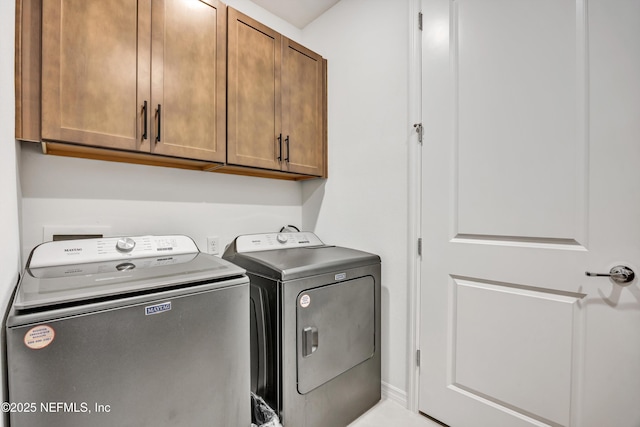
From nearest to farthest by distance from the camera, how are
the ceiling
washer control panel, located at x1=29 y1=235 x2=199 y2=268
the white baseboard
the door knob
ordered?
the door knob → washer control panel, located at x1=29 y1=235 x2=199 y2=268 → the white baseboard → the ceiling

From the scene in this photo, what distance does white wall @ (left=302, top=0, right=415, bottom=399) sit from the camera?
5.90 feet

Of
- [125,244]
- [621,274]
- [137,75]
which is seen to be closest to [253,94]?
[137,75]

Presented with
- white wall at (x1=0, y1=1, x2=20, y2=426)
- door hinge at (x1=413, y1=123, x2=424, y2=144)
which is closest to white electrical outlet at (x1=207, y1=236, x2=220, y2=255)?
white wall at (x1=0, y1=1, x2=20, y2=426)

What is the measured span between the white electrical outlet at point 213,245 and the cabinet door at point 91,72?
0.75m

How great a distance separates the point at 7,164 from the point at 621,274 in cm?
222

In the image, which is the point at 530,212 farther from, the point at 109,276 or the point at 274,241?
the point at 109,276

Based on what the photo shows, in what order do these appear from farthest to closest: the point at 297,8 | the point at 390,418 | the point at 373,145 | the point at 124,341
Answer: the point at 297,8, the point at 373,145, the point at 390,418, the point at 124,341

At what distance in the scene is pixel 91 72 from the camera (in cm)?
122

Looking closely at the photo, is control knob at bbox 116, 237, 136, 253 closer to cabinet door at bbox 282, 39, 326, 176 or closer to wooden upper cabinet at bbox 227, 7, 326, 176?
wooden upper cabinet at bbox 227, 7, 326, 176

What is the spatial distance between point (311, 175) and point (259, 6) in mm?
1311

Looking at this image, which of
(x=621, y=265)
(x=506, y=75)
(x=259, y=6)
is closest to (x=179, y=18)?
(x=259, y=6)

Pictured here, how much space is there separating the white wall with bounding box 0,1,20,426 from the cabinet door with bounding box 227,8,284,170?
0.84 meters

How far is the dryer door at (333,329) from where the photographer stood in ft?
4.64

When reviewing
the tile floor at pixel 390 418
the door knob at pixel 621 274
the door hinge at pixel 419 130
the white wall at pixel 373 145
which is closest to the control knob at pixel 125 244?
the white wall at pixel 373 145
